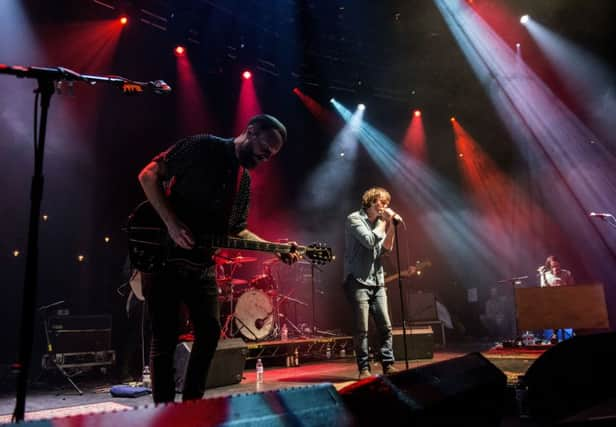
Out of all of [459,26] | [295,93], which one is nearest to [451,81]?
[459,26]

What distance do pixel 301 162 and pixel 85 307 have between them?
22.5ft

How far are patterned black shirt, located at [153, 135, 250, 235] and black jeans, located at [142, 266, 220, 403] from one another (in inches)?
13.2

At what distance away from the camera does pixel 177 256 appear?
285 cm

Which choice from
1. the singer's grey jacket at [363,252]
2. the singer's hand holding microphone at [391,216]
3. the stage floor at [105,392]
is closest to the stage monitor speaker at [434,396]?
the stage floor at [105,392]

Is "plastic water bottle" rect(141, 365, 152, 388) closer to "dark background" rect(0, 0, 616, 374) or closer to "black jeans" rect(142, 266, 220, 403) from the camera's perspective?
"black jeans" rect(142, 266, 220, 403)

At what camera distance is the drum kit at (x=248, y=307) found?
8.88 metres

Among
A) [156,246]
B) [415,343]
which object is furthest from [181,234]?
[415,343]

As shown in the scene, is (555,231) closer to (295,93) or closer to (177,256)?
(295,93)

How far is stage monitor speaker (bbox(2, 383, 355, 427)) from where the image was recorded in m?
1.32

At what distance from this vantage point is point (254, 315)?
9.18 metres

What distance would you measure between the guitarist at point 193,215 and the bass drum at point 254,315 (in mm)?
5997

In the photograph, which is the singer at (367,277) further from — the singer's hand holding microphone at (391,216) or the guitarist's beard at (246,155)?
the guitarist's beard at (246,155)

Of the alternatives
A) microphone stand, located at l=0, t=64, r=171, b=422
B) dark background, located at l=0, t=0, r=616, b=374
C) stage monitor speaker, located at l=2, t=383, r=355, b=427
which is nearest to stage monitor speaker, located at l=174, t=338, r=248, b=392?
microphone stand, located at l=0, t=64, r=171, b=422

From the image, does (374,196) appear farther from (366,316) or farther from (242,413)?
(242,413)
